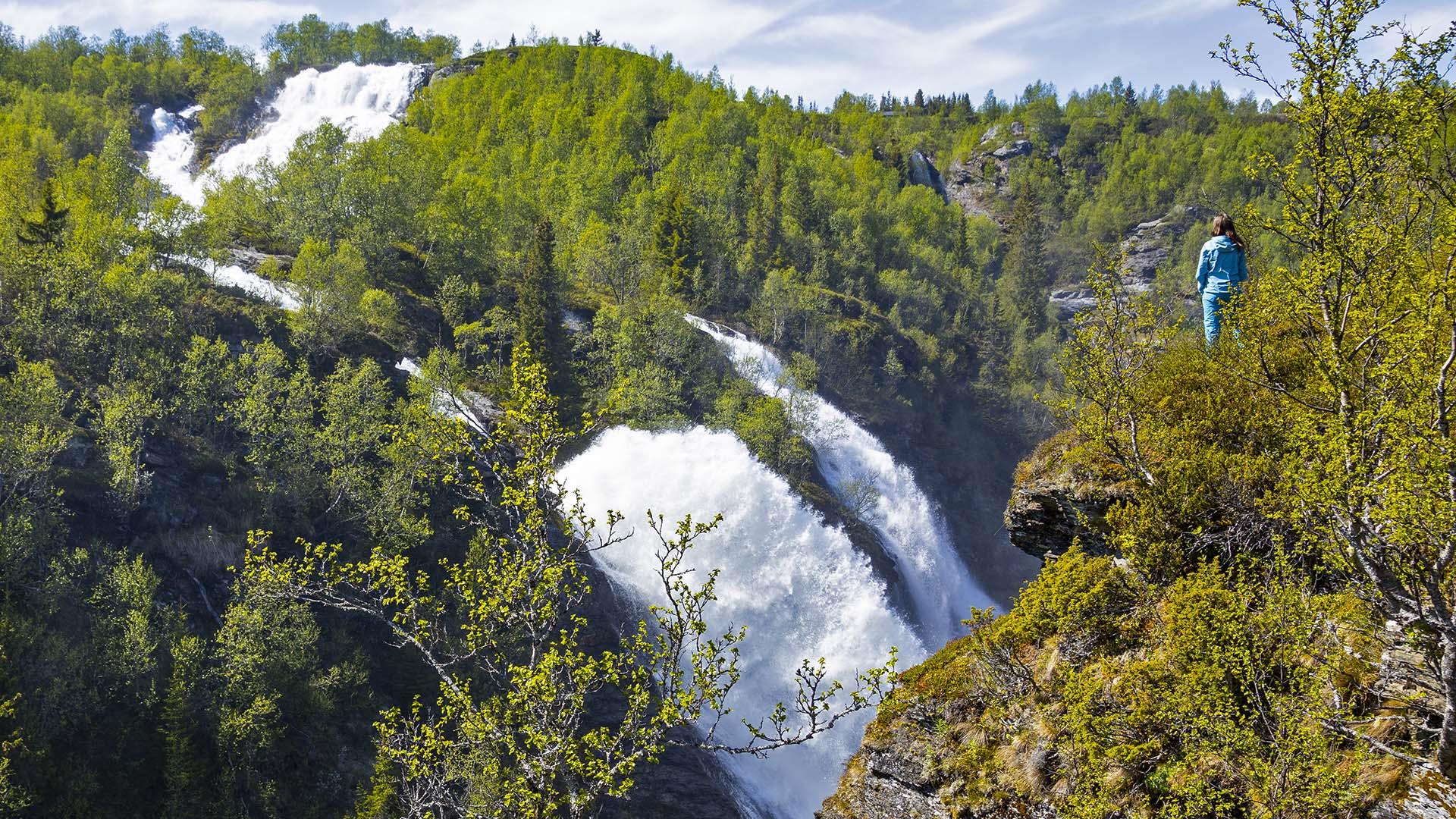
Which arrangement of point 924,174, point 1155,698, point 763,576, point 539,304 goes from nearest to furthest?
1. point 1155,698
2. point 763,576
3. point 539,304
4. point 924,174

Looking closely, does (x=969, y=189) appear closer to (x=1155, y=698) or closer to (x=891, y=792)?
(x=891, y=792)

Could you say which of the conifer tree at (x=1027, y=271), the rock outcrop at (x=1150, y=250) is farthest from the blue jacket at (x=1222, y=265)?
A: the rock outcrop at (x=1150, y=250)

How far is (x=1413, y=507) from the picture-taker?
6457 millimetres

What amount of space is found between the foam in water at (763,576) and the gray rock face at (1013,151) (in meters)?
119

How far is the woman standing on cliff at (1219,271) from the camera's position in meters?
12.7

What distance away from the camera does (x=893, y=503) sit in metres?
59.8

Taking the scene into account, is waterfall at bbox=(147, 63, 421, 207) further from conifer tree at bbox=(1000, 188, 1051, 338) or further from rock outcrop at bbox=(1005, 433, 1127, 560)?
rock outcrop at bbox=(1005, 433, 1127, 560)

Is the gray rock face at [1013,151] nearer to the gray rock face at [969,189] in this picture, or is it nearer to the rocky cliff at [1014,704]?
the gray rock face at [969,189]

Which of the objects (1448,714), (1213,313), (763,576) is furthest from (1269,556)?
(763,576)

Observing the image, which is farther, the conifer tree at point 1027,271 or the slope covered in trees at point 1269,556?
the conifer tree at point 1027,271

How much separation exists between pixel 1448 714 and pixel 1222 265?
7.63 meters

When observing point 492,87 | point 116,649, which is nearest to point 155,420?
point 116,649

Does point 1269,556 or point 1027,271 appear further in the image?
point 1027,271

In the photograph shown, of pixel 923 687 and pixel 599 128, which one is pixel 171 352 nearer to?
pixel 923 687
